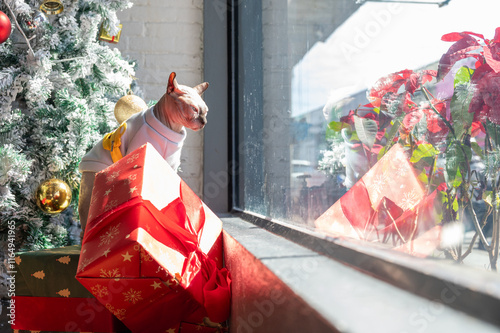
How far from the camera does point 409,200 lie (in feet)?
1.33

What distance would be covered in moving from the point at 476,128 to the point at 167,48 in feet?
6.62

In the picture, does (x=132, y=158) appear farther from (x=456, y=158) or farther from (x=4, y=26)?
(x=4, y=26)

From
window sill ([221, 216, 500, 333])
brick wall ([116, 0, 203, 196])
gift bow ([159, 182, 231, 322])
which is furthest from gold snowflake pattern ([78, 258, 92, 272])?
brick wall ([116, 0, 203, 196])

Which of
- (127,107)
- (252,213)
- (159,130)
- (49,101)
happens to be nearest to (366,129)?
(159,130)

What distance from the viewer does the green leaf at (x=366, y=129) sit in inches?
19.2

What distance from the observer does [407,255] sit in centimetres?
39

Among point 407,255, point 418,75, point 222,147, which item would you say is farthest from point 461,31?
point 222,147

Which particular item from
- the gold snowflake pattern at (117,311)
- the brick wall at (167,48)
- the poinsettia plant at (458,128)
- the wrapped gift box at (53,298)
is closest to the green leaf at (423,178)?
the poinsettia plant at (458,128)

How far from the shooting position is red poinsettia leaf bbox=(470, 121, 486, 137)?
0.99 ft

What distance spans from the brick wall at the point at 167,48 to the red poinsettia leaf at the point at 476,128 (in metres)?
1.85

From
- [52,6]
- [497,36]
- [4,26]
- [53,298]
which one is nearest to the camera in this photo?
[497,36]

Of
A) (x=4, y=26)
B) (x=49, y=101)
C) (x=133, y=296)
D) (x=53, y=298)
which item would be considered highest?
(x=4, y=26)

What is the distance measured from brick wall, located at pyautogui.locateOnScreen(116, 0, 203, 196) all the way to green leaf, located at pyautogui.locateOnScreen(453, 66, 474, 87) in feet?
6.03

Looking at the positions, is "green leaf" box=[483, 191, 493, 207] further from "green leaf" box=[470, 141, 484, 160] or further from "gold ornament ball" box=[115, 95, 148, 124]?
"gold ornament ball" box=[115, 95, 148, 124]
